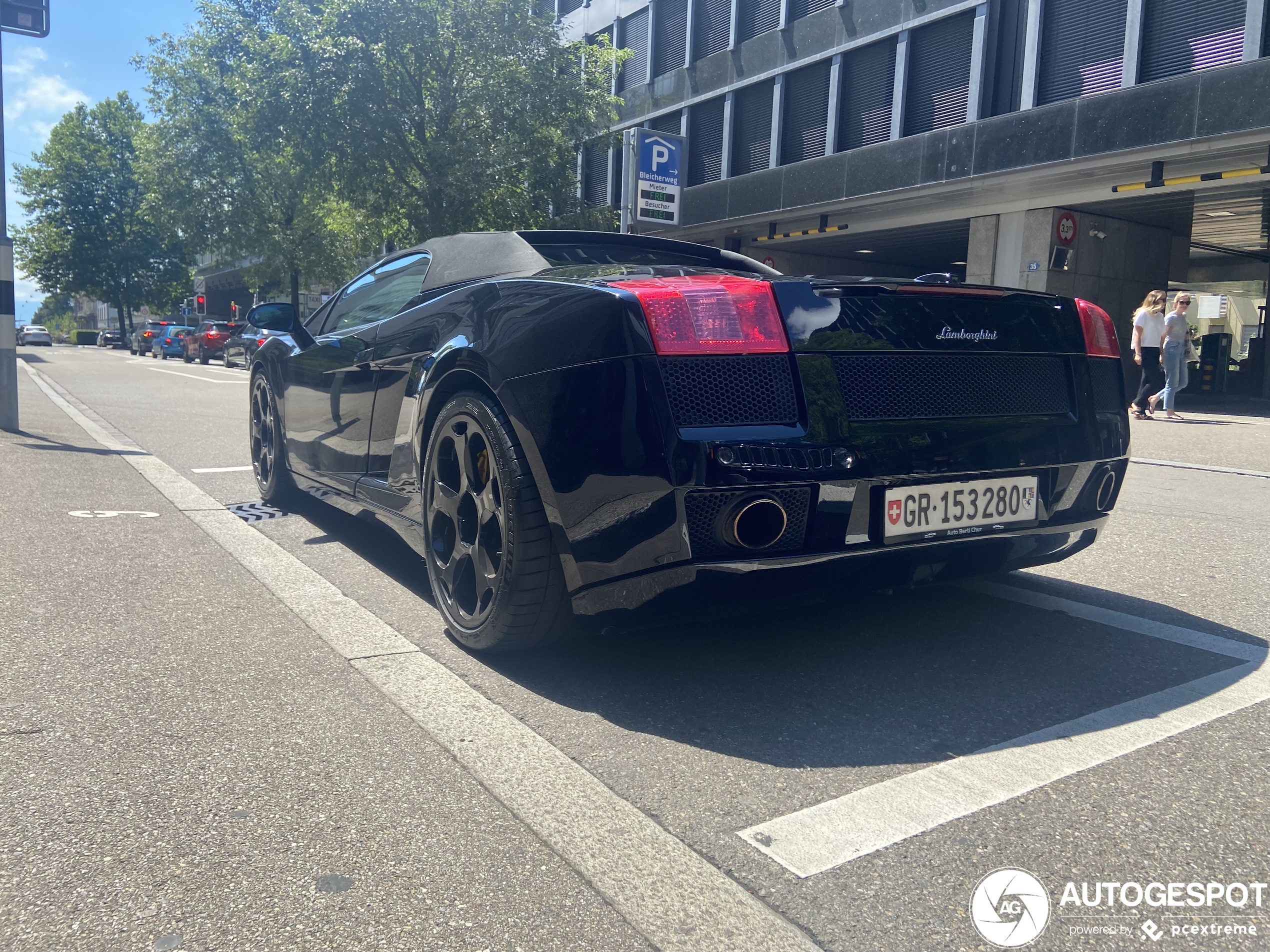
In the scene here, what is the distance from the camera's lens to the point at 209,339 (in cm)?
3559

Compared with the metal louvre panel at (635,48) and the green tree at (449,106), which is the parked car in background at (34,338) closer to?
the metal louvre panel at (635,48)

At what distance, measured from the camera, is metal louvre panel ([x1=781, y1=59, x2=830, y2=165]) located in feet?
68.5

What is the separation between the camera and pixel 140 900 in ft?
5.69

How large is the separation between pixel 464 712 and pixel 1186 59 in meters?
15.6

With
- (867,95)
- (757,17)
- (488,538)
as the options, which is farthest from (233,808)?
(757,17)

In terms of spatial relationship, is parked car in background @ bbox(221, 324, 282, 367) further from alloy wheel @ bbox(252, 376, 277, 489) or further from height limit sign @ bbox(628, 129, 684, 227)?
alloy wheel @ bbox(252, 376, 277, 489)

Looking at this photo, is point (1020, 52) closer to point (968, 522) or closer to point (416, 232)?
point (416, 232)

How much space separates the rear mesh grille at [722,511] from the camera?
2438 millimetres

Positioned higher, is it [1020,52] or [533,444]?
[1020,52]

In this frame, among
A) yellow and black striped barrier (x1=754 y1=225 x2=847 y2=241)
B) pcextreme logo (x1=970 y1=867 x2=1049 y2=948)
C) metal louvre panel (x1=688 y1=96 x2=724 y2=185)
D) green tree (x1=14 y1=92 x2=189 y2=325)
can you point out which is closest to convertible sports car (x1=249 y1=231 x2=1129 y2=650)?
pcextreme logo (x1=970 y1=867 x2=1049 y2=948)

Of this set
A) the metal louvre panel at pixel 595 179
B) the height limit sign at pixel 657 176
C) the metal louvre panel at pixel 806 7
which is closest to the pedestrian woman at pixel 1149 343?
the height limit sign at pixel 657 176

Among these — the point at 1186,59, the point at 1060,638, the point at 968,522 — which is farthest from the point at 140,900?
the point at 1186,59

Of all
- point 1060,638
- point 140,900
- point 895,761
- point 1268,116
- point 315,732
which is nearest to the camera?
point 140,900

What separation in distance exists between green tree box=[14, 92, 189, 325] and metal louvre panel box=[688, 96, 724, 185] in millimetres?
43206
